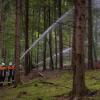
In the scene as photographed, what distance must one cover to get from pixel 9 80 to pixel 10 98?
4.16 meters

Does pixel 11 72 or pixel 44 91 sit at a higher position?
pixel 11 72

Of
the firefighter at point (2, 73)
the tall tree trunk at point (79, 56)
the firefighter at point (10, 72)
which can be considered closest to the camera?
the tall tree trunk at point (79, 56)

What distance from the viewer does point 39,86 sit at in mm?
14898

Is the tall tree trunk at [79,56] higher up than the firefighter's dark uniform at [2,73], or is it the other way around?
the tall tree trunk at [79,56]

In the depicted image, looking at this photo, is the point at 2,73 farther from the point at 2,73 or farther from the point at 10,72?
the point at 10,72

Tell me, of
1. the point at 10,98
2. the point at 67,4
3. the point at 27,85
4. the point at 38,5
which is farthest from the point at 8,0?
the point at 10,98

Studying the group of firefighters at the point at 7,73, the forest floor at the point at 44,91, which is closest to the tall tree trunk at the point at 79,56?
the forest floor at the point at 44,91

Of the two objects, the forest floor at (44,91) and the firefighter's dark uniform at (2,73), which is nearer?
the forest floor at (44,91)

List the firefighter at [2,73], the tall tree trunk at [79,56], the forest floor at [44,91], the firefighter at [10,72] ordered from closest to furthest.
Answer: the tall tree trunk at [79,56]
the forest floor at [44,91]
the firefighter at [2,73]
the firefighter at [10,72]

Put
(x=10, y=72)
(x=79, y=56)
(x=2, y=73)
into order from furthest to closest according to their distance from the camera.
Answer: (x=10, y=72) < (x=2, y=73) < (x=79, y=56)

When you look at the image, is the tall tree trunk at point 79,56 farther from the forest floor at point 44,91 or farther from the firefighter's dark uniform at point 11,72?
the firefighter's dark uniform at point 11,72

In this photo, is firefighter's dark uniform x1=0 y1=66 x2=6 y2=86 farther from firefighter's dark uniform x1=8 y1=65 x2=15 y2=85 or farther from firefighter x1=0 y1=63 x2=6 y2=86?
firefighter's dark uniform x1=8 y1=65 x2=15 y2=85

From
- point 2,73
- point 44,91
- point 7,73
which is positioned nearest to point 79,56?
point 44,91

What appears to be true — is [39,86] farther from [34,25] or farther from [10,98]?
[34,25]
